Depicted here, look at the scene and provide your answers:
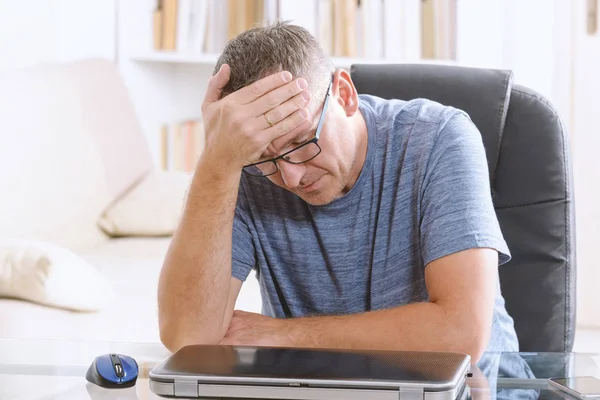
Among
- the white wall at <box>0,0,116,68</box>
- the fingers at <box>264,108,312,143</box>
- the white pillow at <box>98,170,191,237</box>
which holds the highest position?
the white wall at <box>0,0,116,68</box>

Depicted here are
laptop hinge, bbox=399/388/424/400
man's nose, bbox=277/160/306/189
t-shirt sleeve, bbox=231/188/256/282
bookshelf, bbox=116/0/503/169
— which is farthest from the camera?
bookshelf, bbox=116/0/503/169

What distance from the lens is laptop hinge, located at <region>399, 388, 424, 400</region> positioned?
3.03 ft

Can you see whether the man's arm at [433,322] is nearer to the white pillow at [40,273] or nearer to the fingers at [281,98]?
the fingers at [281,98]

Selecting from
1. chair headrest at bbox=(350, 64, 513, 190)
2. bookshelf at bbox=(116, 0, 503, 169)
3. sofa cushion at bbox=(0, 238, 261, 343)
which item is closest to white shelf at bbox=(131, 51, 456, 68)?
bookshelf at bbox=(116, 0, 503, 169)

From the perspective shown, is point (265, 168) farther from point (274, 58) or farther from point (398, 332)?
point (398, 332)

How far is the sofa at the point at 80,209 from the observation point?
1.99m

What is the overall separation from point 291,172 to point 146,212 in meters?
1.56

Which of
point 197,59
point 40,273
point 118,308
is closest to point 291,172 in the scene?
point 40,273

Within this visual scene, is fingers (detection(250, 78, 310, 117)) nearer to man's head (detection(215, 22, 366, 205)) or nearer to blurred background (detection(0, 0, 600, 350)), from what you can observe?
man's head (detection(215, 22, 366, 205))

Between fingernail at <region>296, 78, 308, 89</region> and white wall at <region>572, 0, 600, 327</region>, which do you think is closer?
fingernail at <region>296, 78, 308, 89</region>

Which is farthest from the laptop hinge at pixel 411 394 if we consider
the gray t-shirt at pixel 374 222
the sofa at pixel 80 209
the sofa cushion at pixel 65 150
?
the sofa cushion at pixel 65 150

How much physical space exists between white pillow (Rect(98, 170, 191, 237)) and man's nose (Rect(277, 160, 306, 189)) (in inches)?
58.1

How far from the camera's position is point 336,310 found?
1495 millimetres

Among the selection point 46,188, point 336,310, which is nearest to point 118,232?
point 46,188
